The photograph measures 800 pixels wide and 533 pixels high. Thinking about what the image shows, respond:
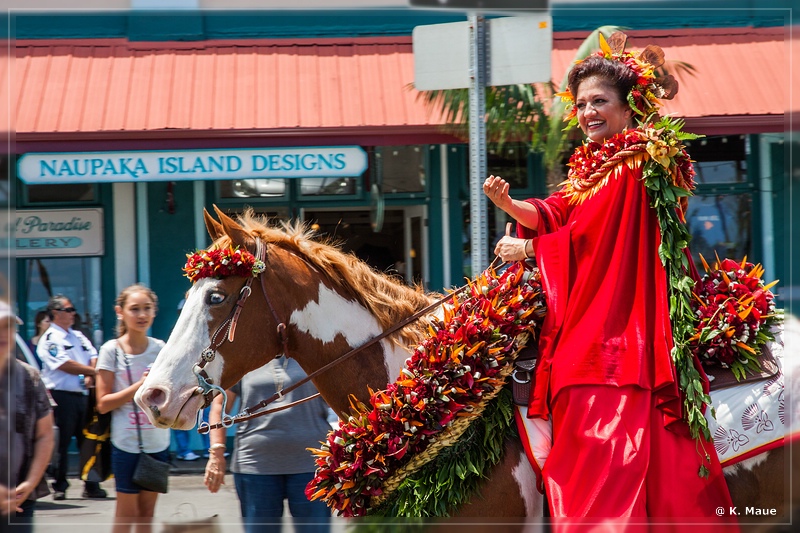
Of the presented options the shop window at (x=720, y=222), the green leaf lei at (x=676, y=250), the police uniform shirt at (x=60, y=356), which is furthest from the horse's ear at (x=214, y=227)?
the shop window at (x=720, y=222)

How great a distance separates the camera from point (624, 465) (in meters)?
2.95

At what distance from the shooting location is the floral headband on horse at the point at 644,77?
3.17 meters

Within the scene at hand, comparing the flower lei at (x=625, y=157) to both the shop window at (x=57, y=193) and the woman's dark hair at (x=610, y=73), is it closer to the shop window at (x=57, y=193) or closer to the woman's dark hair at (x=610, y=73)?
the woman's dark hair at (x=610, y=73)

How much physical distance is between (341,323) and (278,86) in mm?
6104

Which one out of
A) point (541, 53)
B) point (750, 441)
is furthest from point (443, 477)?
point (541, 53)

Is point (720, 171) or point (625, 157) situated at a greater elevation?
point (720, 171)

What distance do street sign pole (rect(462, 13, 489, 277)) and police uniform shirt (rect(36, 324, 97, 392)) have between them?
464cm

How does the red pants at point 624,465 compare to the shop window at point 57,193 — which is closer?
the red pants at point 624,465

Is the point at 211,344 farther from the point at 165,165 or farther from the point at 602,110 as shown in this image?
the point at 165,165

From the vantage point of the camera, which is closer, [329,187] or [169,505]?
[169,505]

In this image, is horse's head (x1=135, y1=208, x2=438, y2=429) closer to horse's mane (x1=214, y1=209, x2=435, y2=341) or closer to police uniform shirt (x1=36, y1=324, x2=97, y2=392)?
horse's mane (x1=214, y1=209, x2=435, y2=341)

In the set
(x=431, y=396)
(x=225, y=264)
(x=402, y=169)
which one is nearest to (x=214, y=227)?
(x=225, y=264)

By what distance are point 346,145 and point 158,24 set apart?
2.74m

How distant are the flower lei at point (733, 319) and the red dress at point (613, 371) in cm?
19
